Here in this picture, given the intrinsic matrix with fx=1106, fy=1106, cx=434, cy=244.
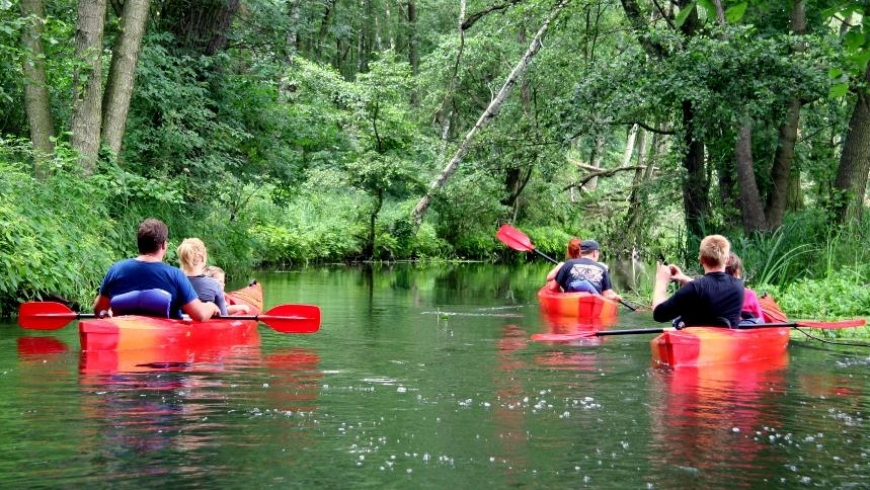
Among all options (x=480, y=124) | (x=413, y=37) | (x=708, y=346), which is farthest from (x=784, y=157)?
(x=413, y=37)

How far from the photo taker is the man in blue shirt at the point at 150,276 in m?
9.13

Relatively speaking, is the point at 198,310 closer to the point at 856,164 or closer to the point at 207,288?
the point at 207,288

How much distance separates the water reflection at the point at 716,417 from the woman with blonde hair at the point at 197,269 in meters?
4.32

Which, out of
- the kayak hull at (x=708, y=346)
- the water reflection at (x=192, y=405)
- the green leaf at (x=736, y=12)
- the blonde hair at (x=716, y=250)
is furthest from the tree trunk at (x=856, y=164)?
the green leaf at (x=736, y=12)

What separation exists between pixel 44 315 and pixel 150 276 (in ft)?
5.85

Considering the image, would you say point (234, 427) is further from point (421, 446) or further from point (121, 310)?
point (121, 310)

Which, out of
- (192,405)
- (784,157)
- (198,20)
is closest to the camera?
(192,405)

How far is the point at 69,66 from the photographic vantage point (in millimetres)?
15398

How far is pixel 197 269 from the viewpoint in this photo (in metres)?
10.7

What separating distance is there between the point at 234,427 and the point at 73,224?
8.76 metres

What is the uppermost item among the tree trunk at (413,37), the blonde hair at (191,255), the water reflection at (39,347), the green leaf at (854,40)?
the tree trunk at (413,37)

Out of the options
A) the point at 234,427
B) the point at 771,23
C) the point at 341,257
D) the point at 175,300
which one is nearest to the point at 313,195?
the point at 341,257

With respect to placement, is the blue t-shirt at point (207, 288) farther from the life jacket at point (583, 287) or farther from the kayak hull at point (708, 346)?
the life jacket at point (583, 287)

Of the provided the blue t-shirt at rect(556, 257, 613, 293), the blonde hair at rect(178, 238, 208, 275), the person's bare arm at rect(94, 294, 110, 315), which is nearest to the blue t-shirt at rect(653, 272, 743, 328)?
the blonde hair at rect(178, 238, 208, 275)
